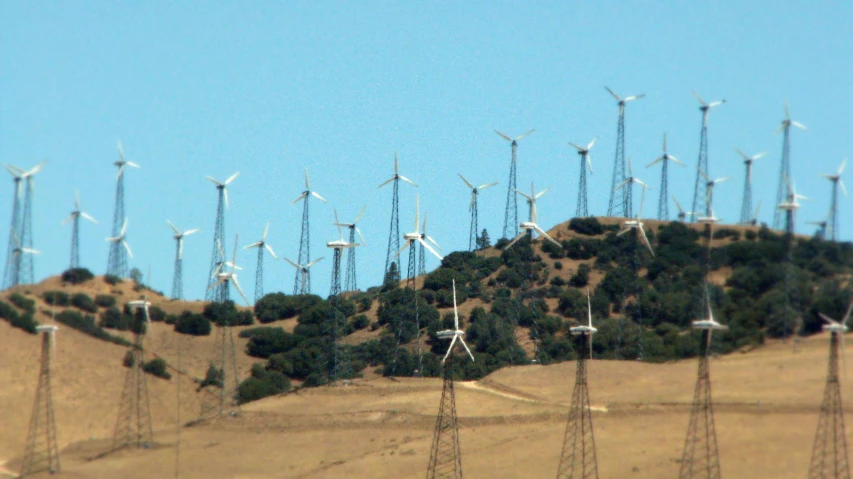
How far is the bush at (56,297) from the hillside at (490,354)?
77 cm

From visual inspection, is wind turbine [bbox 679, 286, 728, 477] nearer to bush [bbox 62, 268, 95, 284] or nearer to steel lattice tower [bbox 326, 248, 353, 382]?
steel lattice tower [bbox 326, 248, 353, 382]

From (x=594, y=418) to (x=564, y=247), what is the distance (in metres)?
66.9

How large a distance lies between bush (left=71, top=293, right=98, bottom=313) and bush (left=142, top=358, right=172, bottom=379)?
17.4 meters

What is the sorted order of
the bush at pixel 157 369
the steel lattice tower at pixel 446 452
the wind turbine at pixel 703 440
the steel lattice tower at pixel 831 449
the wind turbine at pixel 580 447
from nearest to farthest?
the steel lattice tower at pixel 831 449 → the wind turbine at pixel 703 440 → the wind turbine at pixel 580 447 → the steel lattice tower at pixel 446 452 → the bush at pixel 157 369

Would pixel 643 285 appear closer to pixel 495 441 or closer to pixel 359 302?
pixel 359 302

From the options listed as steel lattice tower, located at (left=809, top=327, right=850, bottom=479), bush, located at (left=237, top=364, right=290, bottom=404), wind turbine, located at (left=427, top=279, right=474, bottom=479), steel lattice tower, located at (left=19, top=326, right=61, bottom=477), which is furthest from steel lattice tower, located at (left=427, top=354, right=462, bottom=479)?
bush, located at (left=237, top=364, right=290, bottom=404)

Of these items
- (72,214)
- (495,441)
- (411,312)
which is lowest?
(495,441)

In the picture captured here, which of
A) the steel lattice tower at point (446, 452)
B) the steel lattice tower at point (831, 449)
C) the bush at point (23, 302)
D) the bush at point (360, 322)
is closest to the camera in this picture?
the steel lattice tower at point (831, 449)

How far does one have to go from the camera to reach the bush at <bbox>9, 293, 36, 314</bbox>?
12795 cm

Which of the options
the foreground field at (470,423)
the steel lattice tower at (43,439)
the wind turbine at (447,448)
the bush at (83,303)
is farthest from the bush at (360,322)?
the wind turbine at (447,448)

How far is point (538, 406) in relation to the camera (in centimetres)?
10050

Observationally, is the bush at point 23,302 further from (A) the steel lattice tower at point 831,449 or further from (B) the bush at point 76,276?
(A) the steel lattice tower at point 831,449

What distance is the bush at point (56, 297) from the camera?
446 ft

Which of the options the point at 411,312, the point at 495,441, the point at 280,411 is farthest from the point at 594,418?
the point at 411,312
